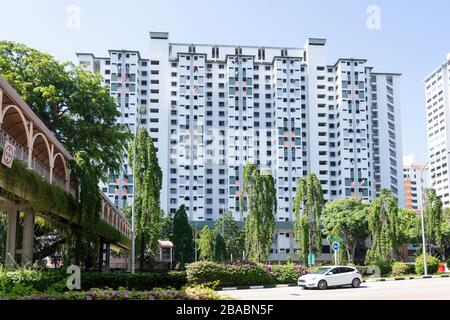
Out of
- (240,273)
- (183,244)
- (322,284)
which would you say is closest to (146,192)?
(240,273)

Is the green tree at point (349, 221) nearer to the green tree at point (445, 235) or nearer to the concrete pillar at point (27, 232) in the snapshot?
the green tree at point (445, 235)

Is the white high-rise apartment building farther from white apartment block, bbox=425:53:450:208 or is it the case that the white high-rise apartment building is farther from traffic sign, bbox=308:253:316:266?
traffic sign, bbox=308:253:316:266

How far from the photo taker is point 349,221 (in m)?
78.6

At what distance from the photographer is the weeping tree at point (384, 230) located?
4188 cm

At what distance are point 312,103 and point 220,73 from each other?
65.3 feet

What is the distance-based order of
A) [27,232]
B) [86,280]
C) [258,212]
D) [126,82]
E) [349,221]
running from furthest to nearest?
[126,82], [349,221], [258,212], [27,232], [86,280]

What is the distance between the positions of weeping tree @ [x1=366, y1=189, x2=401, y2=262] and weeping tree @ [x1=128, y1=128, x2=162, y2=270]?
20.5 m

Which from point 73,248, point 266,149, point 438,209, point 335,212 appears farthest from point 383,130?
point 73,248

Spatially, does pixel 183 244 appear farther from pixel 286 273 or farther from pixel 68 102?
pixel 68 102

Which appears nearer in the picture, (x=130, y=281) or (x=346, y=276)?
(x=130, y=281)

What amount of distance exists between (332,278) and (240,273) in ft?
18.8

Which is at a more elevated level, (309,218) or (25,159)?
(25,159)

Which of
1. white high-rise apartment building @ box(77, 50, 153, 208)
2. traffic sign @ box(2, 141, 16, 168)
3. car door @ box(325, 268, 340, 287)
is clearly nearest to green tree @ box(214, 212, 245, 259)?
white high-rise apartment building @ box(77, 50, 153, 208)
